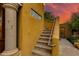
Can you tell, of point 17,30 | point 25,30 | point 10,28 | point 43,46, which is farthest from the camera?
point 43,46

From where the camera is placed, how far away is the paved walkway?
1958 mm

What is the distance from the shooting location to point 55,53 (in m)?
2.04

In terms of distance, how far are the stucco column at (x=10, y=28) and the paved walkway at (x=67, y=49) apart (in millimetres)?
794

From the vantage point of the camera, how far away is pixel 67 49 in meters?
2.03

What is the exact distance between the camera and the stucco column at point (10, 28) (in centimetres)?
176

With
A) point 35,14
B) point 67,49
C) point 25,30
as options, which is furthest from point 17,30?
point 67,49

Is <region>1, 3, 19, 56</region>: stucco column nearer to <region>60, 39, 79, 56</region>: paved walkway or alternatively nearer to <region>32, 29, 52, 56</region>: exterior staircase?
<region>32, 29, 52, 56</region>: exterior staircase

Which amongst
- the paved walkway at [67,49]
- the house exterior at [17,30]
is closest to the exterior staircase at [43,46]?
the house exterior at [17,30]

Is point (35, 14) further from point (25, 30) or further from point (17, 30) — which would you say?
point (17, 30)

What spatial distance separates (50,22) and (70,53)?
710mm

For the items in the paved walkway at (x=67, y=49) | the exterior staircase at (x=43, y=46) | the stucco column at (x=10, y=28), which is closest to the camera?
the stucco column at (x=10, y=28)

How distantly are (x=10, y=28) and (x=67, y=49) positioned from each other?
3.30 feet

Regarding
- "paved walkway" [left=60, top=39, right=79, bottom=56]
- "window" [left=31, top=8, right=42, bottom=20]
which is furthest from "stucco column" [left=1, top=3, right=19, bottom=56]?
"paved walkway" [left=60, top=39, right=79, bottom=56]

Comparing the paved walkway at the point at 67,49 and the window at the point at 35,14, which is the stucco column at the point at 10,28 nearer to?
the window at the point at 35,14
